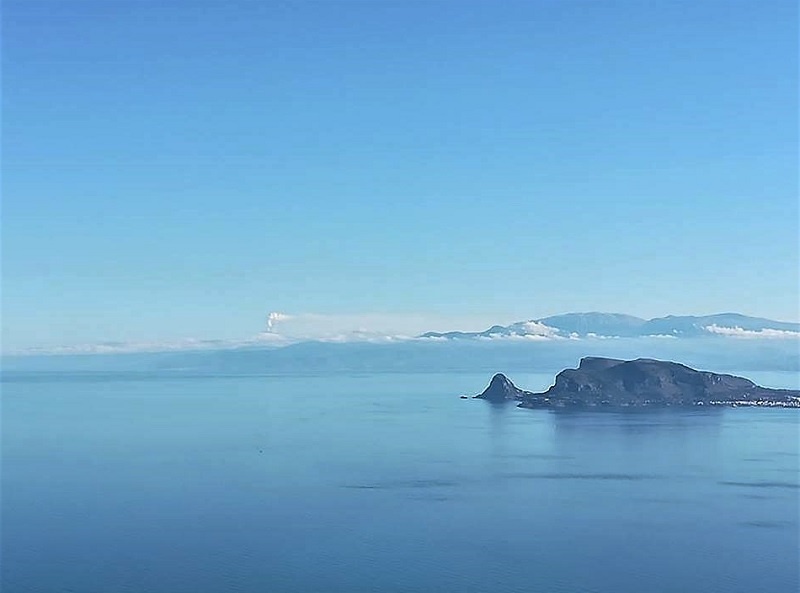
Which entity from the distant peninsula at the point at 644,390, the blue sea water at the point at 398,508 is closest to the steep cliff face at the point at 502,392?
the distant peninsula at the point at 644,390

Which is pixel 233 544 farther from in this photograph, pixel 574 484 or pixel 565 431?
pixel 565 431

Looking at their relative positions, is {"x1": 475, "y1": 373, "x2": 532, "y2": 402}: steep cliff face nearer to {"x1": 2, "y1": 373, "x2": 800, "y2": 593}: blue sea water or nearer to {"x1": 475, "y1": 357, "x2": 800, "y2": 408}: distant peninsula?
{"x1": 475, "y1": 357, "x2": 800, "y2": 408}: distant peninsula

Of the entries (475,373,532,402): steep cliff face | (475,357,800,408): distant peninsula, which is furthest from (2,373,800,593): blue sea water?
(475,373,532,402): steep cliff face

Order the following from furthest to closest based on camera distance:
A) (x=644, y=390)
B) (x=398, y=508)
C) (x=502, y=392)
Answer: (x=502, y=392) < (x=644, y=390) < (x=398, y=508)

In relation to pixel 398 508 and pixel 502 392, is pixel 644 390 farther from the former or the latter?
pixel 398 508

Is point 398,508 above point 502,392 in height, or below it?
below

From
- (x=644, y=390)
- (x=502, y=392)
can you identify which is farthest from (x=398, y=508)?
(x=502, y=392)
